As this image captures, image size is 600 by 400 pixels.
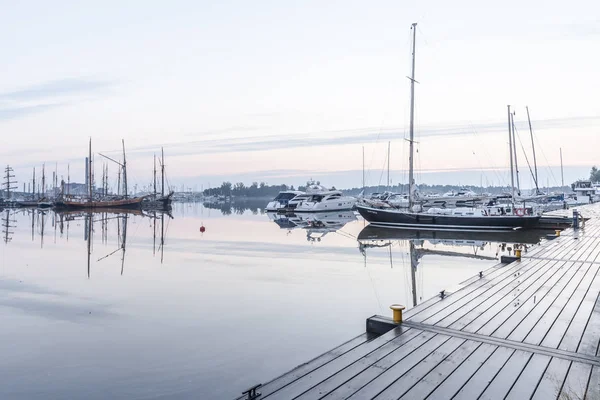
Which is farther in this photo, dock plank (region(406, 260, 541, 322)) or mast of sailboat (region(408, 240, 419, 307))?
Result: mast of sailboat (region(408, 240, 419, 307))

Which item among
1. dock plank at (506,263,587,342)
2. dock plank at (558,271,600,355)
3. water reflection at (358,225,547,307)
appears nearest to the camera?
dock plank at (558,271,600,355)

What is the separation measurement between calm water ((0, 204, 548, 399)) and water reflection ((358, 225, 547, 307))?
0.21 meters

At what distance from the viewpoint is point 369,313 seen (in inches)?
392

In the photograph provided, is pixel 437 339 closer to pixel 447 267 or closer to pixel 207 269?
pixel 447 267

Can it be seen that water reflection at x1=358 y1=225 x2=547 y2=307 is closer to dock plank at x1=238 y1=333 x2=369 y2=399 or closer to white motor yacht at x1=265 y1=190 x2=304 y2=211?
dock plank at x1=238 y1=333 x2=369 y2=399

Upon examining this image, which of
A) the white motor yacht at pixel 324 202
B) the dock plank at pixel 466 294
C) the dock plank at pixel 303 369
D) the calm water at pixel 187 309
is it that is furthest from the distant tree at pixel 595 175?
the dock plank at pixel 303 369

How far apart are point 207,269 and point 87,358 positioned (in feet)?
29.3

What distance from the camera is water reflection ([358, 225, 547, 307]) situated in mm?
19156

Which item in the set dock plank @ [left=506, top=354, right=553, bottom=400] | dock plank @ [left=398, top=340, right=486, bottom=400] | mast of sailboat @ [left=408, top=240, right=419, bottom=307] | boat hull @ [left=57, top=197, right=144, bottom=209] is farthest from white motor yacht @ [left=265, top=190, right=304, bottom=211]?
dock plank @ [left=506, top=354, right=553, bottom=400]

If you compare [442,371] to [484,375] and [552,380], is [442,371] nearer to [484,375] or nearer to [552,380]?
[484,375]

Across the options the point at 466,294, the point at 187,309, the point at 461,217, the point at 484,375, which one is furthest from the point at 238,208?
the point at 484,375

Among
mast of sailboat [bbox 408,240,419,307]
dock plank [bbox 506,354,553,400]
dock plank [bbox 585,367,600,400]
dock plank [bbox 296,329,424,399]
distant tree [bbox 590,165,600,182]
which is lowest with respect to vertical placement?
mast of sailboat [bbox 408,240,419,307]

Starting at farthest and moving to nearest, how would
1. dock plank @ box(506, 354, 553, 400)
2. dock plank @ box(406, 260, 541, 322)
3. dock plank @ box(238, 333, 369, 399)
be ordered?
dock plank @ box(406, 260, 541, 322) → dock plank @ box(238, 333, 369, 399) → dock plank @ box(506, 354, 553, 400)

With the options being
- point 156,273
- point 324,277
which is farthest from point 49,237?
point 324,277
